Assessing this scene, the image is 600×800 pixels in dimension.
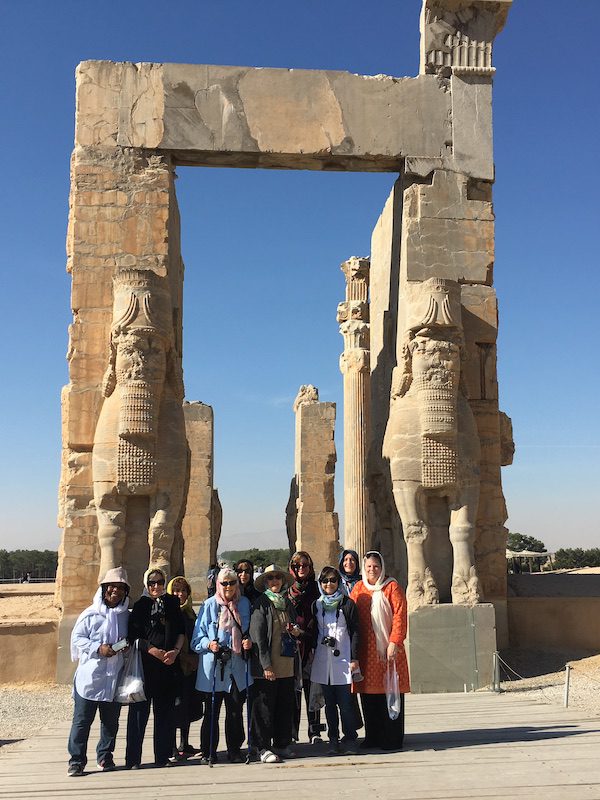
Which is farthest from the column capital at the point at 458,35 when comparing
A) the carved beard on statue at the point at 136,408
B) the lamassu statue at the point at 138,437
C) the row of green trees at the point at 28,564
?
the row of green trees at the point at 28,564

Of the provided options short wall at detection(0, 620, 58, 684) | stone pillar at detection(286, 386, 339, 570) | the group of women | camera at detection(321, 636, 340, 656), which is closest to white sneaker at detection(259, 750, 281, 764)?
the group of women

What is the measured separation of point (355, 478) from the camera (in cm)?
1422

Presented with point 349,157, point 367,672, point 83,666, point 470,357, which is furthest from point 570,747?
point 349,157

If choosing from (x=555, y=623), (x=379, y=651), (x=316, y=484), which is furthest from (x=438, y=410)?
(x=316, y=484)

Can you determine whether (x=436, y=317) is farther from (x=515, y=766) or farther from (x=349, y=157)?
(x=515, y=766)

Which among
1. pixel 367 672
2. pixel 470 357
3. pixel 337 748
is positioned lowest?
pixel 337 748

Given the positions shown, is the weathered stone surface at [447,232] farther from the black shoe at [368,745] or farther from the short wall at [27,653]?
the black shoe at [368,745]

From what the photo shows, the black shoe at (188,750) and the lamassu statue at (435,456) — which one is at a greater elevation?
Answer: the lamassu statue at (435,456)

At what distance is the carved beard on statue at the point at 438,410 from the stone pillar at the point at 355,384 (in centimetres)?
569

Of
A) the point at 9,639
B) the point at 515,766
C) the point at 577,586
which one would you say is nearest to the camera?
the point at 515,766

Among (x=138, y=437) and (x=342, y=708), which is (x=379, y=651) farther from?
(x=138, y=437)

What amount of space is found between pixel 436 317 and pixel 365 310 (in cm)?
771

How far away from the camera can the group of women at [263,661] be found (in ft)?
14.5

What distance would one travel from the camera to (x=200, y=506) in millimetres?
15570
